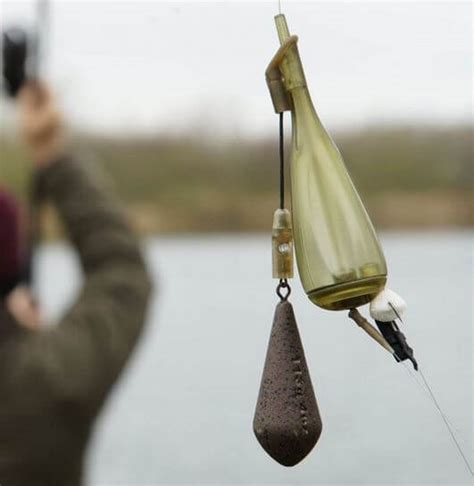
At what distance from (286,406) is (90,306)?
1.29 meters

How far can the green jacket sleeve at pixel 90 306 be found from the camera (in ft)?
4.79

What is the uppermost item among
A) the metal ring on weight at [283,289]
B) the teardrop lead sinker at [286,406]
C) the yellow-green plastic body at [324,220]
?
the yellow-green plastic body at [324,220]

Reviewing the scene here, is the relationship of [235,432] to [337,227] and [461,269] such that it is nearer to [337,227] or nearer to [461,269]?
[461,269]

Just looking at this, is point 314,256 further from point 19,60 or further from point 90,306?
point 90,306

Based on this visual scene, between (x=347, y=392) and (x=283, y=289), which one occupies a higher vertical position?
(x=283, y=289)

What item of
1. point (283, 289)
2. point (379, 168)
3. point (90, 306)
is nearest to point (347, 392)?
point (379, 168)

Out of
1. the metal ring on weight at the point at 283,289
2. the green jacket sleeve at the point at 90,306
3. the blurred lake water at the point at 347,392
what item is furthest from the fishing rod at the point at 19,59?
the metal ring on weight at the point at 283,289

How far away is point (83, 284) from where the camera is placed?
162 cm

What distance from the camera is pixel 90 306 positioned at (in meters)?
1.61

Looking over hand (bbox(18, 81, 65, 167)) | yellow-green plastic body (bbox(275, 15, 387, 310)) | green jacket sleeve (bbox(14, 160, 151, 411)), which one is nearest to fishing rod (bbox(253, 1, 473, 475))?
yellow-green plastic body (bbox(275, 15, 387, 310))

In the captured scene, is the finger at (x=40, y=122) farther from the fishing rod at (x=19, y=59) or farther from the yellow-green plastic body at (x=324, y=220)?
the yellow-green plastic body at (x=324, y=220)

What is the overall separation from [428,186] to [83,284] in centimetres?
115

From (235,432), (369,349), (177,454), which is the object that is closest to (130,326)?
(177,454)

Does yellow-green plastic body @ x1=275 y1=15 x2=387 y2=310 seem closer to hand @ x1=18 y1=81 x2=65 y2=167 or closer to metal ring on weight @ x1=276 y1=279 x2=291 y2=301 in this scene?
metal ring on weight @ x1=276 y1=279 x2=291 y2=301
